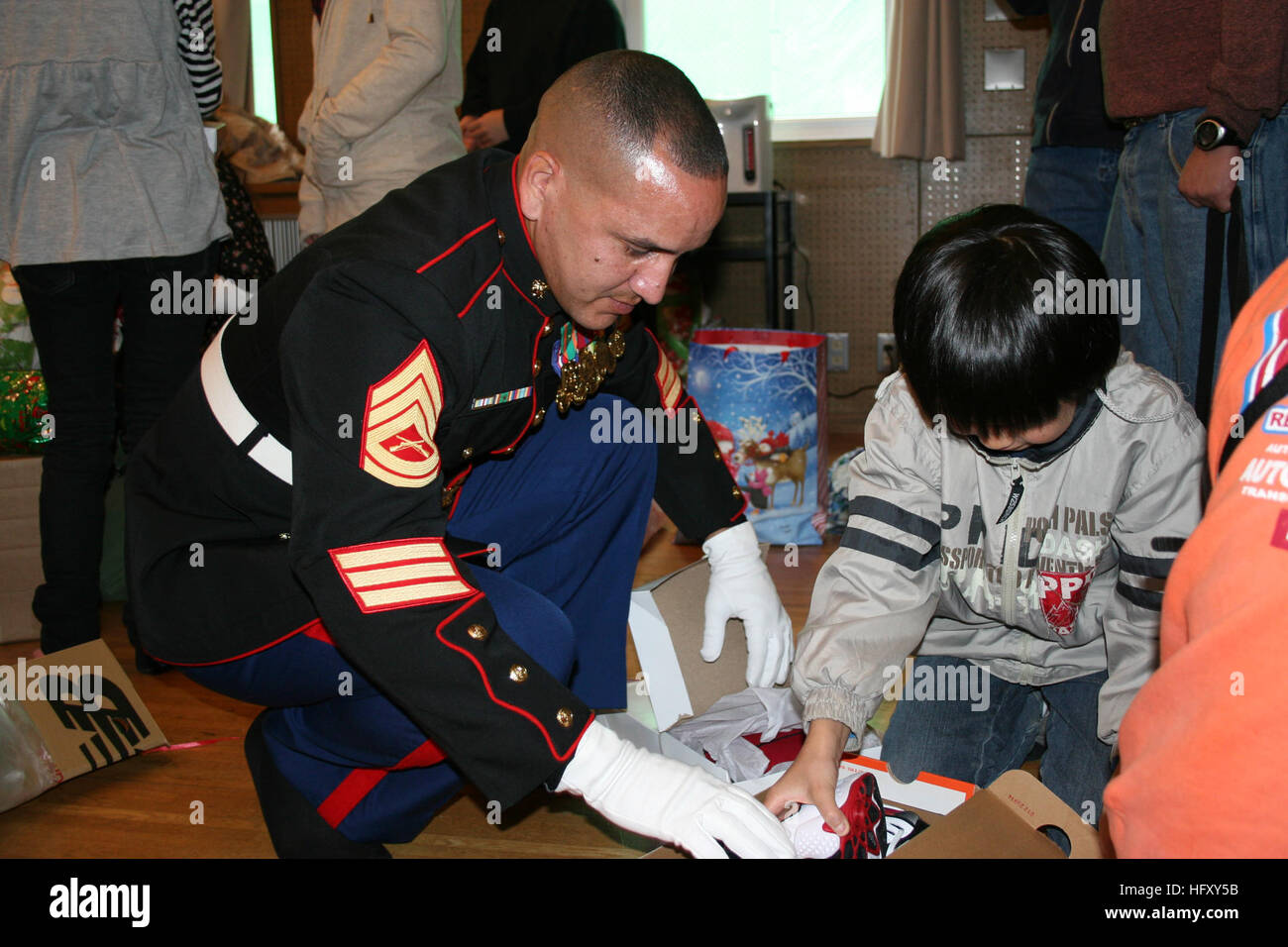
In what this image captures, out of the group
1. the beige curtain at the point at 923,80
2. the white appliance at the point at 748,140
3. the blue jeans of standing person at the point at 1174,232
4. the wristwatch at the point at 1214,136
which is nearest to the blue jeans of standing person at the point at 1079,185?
the blue jeans of standing person at the point at 1174,232

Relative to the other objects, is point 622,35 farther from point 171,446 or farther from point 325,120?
point 171,446

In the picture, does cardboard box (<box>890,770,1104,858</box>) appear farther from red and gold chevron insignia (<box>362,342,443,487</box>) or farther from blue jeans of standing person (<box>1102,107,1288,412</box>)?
blue jeans of standing person (<box>1102,107,1288,412</box>)

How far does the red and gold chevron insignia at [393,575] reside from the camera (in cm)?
89

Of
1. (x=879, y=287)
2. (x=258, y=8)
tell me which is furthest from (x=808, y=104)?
(x=258, y=8)

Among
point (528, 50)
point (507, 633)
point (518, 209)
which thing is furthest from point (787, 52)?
point (507, 633)

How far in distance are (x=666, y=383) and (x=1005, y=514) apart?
493 millimetres

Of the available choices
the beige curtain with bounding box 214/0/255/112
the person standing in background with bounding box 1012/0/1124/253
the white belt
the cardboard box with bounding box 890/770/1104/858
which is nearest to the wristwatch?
the person standing in background with bounding box 1012/0/1124/253

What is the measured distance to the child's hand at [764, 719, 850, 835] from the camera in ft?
3.18

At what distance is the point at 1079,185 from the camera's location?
5.83 feet

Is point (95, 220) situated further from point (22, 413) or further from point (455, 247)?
point (455, 247)

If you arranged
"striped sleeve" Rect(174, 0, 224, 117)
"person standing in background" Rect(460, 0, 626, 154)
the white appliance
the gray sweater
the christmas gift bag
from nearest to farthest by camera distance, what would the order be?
the gray sweater
"striped sleeve" Rect(174, 0, 224, 117)
"person standing in background" Rect(460, 0, 626, 154)
the christmas gift bag
the white appliance

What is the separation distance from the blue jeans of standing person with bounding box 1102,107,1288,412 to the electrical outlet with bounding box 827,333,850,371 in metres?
2.14
